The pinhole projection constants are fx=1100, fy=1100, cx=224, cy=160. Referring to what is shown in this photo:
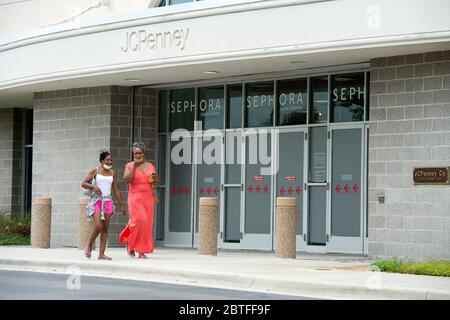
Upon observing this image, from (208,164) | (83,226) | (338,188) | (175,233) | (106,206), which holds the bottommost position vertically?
(175,233)

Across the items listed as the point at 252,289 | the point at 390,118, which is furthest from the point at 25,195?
the point at 252,289

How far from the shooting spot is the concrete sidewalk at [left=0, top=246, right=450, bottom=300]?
14492 mm

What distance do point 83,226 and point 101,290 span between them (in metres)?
9.49

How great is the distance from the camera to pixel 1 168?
108 ft

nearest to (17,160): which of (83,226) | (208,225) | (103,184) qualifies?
(83,226)

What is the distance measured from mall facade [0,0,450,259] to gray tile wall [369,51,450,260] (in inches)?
1.0

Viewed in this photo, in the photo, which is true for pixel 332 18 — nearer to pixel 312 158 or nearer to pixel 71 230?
pixel 312 158

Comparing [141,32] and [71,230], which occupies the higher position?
[141,32]

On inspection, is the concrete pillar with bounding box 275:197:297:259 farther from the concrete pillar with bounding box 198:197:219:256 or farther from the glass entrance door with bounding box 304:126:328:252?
the glass entrance door with bounding box 304:126:328:252

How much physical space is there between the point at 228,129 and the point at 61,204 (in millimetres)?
4878

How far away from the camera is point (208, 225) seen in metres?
21.7

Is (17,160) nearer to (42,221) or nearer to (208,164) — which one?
(42,221)

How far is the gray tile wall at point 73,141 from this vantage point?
86.1 ft

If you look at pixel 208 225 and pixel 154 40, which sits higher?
pixel 154 40
